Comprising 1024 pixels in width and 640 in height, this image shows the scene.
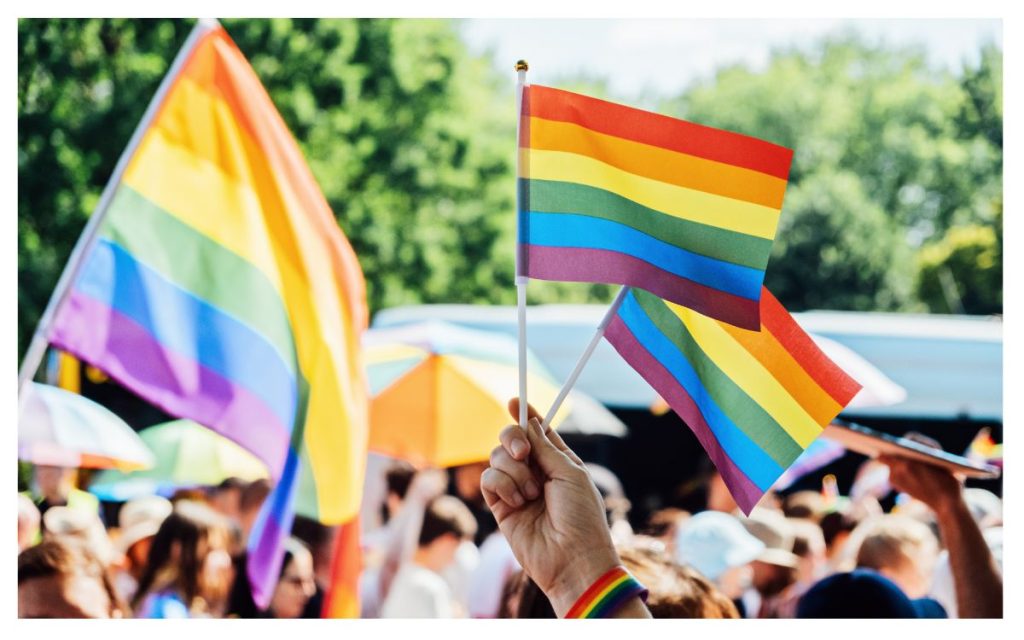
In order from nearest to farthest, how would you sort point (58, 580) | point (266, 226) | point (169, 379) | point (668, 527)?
point (58, 580), point (169, 379), point (266, 226), point (668, 527)

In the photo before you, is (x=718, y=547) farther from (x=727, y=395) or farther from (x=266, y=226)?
(x=727, y=395)

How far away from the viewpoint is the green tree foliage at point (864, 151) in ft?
89.4

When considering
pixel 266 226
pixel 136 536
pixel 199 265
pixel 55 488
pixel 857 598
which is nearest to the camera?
pixel 857 598

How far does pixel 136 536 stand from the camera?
530 cm

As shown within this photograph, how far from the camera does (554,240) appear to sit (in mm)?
2250

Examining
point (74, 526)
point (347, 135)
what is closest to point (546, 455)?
point (74, 526)

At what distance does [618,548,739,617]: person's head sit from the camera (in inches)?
104

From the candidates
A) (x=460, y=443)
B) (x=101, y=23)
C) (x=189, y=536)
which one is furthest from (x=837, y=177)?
(x=189, y=536)

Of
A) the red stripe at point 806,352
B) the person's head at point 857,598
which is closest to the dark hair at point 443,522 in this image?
the person's head at point 857,598

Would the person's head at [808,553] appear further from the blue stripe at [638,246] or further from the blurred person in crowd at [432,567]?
the blue stripe at [638,246]

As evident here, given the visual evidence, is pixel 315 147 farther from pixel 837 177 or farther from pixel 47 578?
pixel 837 177

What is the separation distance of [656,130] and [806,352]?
59 cm

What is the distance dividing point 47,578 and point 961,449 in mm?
7626

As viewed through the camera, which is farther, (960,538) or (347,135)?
(347,135)
